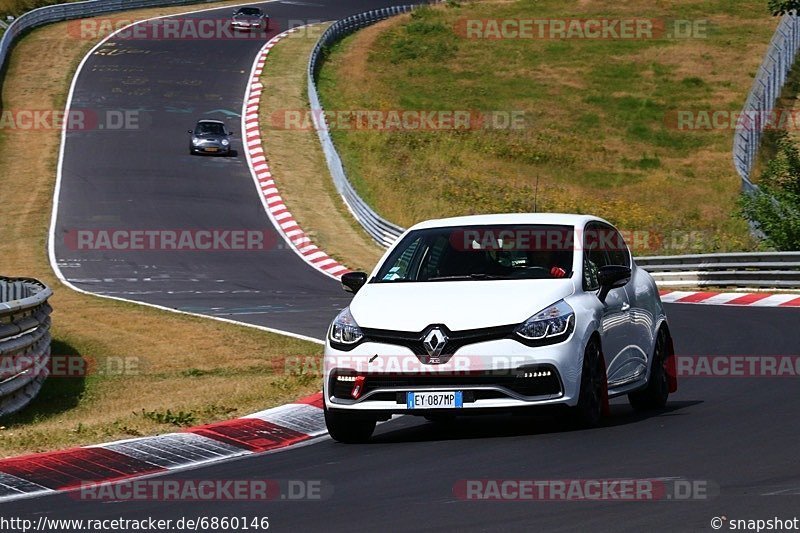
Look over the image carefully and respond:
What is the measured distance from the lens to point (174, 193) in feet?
137

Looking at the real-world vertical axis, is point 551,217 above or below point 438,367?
above

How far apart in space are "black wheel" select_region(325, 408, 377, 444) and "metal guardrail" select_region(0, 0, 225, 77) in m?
47.5

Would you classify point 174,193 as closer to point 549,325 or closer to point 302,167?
point 302,167

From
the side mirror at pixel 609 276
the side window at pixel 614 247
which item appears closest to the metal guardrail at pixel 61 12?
the side window at pixel 614 247

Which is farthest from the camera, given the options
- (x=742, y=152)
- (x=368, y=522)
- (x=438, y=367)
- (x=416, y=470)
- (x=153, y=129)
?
(x=153, y=129)

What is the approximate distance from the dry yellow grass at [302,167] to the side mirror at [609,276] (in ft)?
71.0

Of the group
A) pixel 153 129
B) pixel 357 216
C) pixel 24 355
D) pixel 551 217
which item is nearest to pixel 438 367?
pixel 551 217

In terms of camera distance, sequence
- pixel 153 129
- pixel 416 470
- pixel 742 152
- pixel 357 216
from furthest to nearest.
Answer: pixel 153 129
pixel 742 152
pixel 357 216
pixel 416 470

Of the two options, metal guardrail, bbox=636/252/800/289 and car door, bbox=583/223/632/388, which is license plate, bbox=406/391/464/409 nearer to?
car door, bbox=583/223/632/388

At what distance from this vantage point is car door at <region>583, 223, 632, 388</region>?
11000 mm

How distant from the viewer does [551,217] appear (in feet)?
38.2

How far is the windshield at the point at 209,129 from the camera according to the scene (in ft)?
154

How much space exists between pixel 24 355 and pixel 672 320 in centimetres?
1082

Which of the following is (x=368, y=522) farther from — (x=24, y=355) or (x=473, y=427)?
(x=24, y=355)
